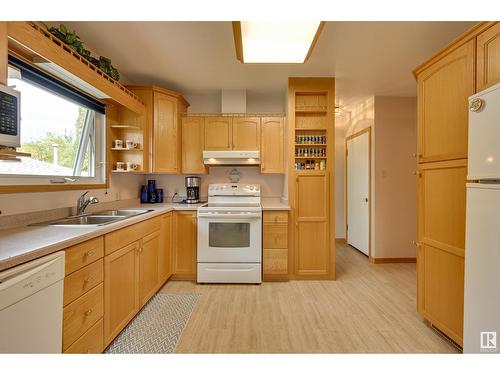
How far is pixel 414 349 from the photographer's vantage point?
169 cm

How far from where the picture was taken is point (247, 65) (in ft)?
8.71

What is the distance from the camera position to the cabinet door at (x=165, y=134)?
3031mm

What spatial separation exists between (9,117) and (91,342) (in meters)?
1.33

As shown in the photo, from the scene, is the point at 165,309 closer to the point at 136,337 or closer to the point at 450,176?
the point at 136,337

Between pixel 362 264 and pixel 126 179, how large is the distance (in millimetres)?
3500

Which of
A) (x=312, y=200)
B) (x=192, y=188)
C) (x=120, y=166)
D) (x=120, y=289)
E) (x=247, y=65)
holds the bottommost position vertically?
(x=120, y=289)

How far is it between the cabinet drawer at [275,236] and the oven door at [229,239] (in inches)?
4.1

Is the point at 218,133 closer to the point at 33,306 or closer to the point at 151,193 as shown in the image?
the point at 151,193

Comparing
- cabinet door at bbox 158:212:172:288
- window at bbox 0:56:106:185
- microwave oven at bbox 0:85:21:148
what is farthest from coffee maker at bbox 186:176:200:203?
microwave oven at bbox 0:85:21:148

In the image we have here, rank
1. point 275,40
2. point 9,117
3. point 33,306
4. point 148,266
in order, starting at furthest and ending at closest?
1. point 148,266
2. point 275,40
3. point 9,117
4. point 33,306

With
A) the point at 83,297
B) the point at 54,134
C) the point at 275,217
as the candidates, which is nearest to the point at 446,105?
the point at 275,217

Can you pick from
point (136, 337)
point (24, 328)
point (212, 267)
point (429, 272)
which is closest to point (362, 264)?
point (429, 272)

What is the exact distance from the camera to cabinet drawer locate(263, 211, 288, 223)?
288 cm

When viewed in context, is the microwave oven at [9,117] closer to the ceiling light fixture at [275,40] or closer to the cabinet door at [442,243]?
the ceiling light fixture at [275,40]
